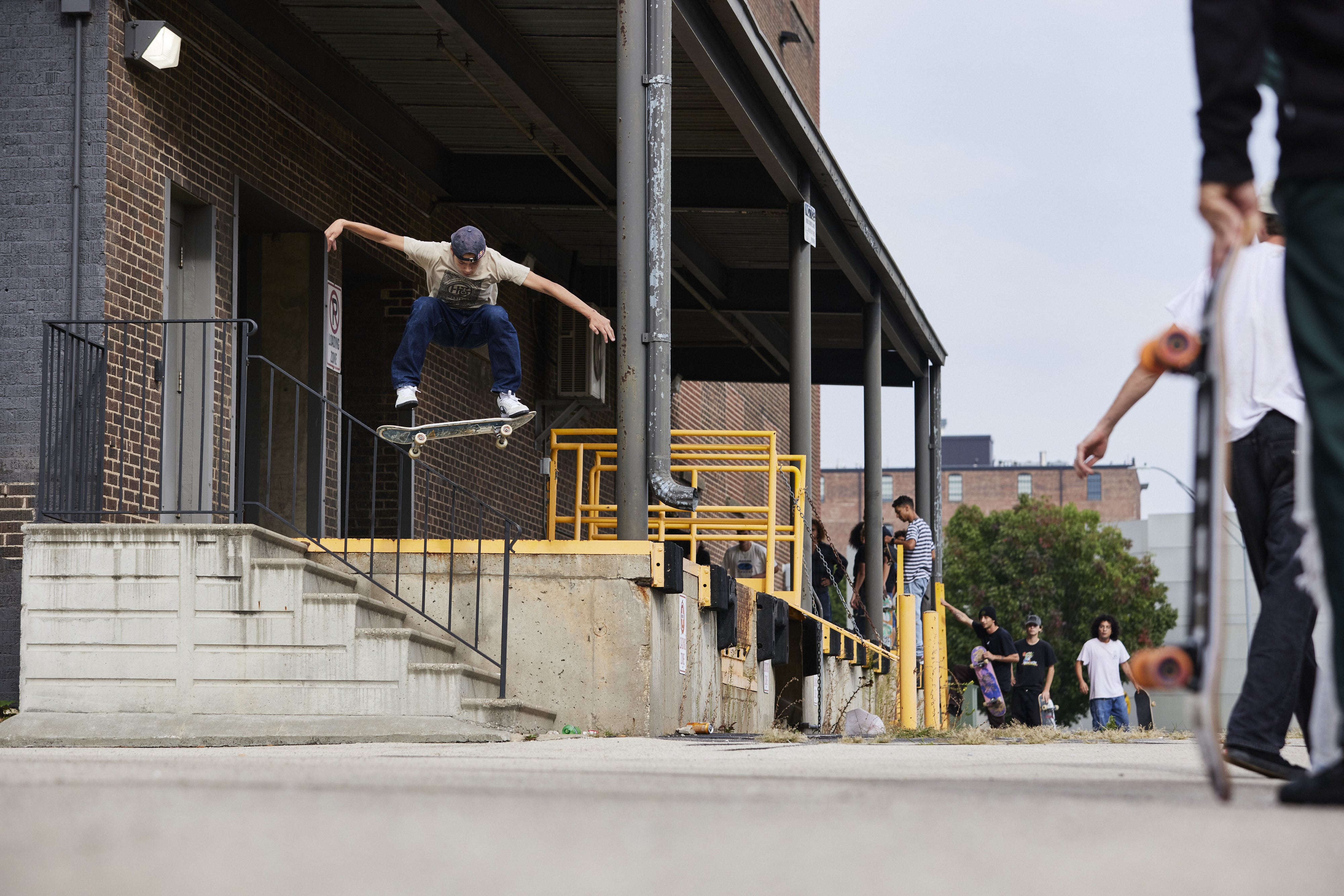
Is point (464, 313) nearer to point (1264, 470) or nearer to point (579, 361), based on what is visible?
point (1264, 470)

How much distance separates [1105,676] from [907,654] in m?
3.46

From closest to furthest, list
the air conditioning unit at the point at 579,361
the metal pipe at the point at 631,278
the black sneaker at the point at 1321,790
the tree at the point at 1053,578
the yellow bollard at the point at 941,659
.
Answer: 1. the black sneaker at the point at 1321,790
2. the metal pipe at the point at 631,278
3. the yellow bollard at the point at 941,659
4. the air conditioning unit at the point at 579,361
5. the tree at the point at 1053,578

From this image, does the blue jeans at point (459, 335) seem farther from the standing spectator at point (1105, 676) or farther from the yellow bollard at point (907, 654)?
the standing spectator at point (1105, 676)

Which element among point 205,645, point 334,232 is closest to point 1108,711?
point 334,232

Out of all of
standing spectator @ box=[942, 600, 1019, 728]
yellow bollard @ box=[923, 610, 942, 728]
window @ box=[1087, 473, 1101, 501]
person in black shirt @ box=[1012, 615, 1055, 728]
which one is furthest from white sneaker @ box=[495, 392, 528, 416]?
window @ box=[1087, 473, 1101, 501]

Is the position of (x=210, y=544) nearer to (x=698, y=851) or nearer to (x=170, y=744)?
(x=170, y=744)

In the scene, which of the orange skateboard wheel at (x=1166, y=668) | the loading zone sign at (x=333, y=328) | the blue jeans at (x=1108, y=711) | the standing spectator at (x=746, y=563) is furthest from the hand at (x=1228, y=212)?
the blue jeans at (x=1108, y=711)

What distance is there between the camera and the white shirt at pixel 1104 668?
54.3ft

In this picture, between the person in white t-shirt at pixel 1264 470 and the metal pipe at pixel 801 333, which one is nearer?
the person in white t-shirt at pixel 1264 470

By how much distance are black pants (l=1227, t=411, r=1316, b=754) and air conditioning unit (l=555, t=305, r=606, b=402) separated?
1303 centimetres

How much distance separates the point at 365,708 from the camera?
8.42 meters

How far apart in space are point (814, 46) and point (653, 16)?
16.1 metres

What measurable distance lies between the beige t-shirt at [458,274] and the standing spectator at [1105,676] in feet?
28.8

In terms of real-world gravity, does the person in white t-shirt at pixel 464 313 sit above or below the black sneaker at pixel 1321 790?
above
